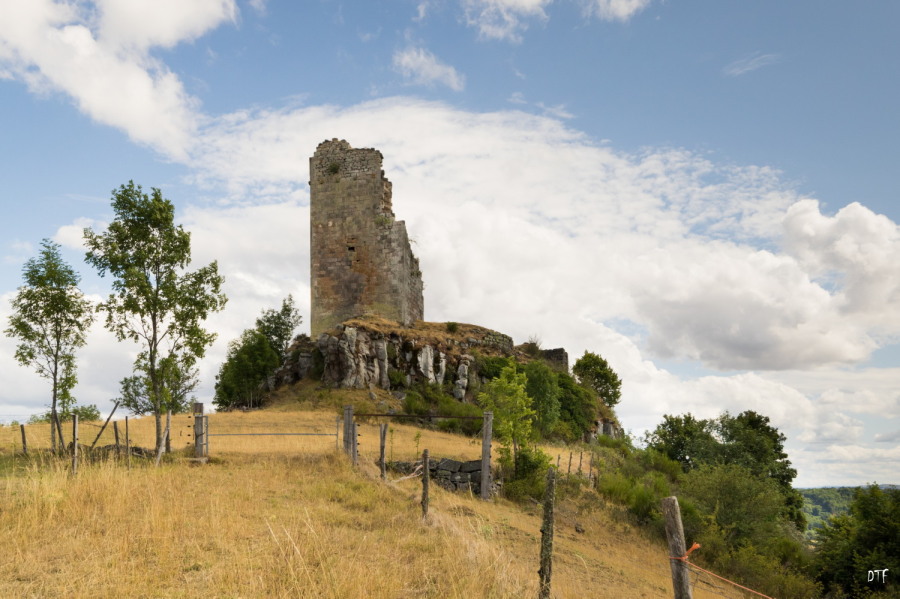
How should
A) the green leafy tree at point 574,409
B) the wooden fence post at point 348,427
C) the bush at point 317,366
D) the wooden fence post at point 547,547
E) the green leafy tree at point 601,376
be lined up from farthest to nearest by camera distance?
the green leafy tree at point 601,376
the green leafy tree at point 574,409
the bush at point 317,366
the wooden fence post at point 348,427
the wooden fence post at point 547,547

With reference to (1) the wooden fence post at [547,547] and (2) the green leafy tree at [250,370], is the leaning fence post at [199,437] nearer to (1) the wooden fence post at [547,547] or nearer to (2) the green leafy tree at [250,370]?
(1) the wooden fence post at [547,547]

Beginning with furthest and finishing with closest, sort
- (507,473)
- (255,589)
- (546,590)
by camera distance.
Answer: (507,473)
(546,590)
(255,589)

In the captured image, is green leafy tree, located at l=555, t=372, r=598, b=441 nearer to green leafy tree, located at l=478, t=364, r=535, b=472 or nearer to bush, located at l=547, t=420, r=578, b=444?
bush, located at l=547, t=420, r=578, b=444

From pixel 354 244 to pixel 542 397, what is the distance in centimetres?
1463

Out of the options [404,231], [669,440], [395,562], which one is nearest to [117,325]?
[395,562]

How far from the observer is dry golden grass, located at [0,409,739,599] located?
711 centimetres

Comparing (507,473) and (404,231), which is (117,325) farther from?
(404,231)

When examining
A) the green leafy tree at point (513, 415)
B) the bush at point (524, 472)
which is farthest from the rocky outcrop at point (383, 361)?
the bush at point (524, 472)

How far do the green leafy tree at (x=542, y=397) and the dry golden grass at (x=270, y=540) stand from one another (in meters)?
13.9

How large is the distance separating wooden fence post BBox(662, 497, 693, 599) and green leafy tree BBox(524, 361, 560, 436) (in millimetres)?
24830

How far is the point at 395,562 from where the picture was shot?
26.6 feet

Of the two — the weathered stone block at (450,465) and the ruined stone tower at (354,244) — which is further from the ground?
the ruined stone tower at (354,244)

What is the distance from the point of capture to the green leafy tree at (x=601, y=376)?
2234 inches

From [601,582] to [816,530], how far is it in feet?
43.4
